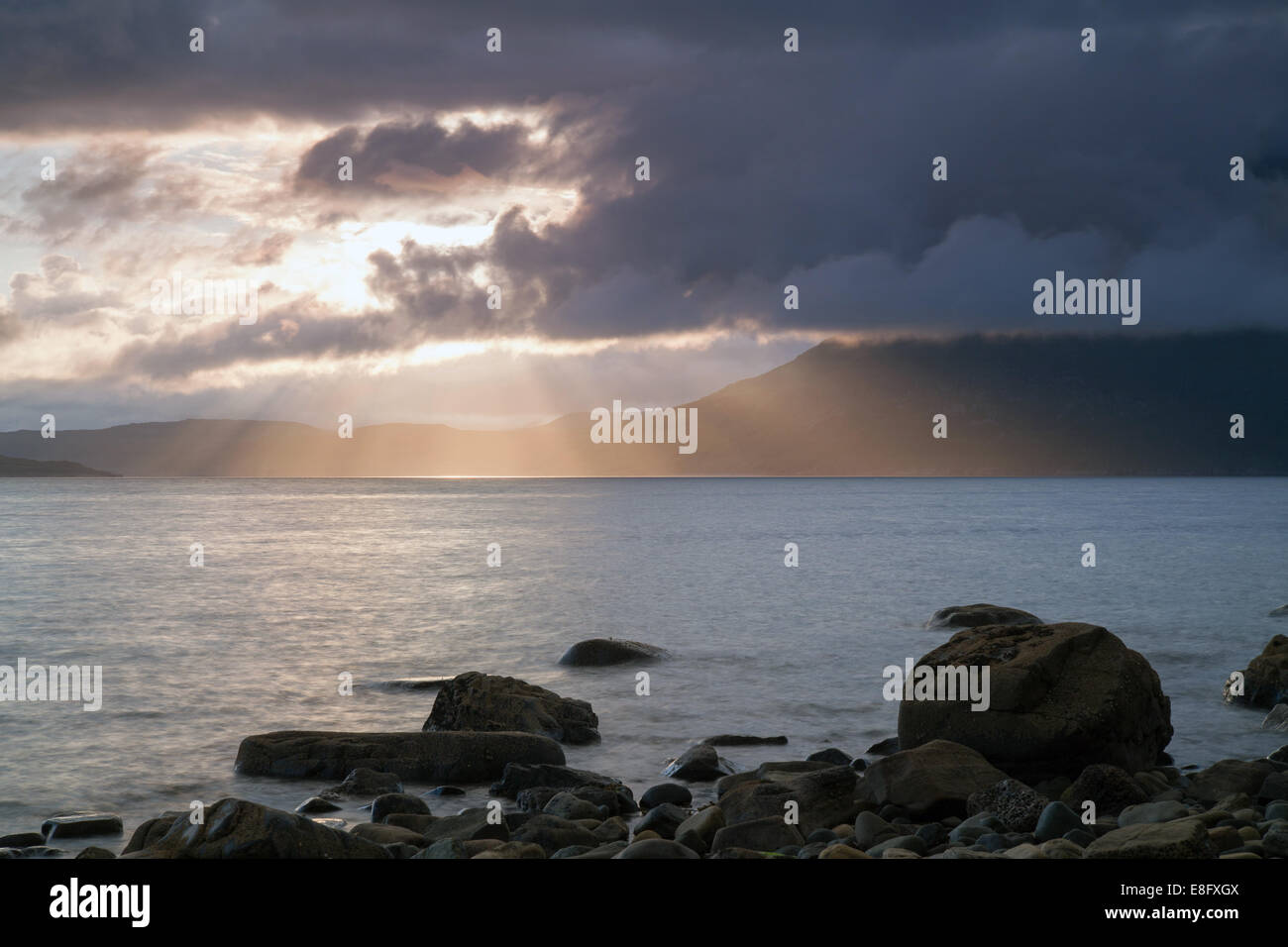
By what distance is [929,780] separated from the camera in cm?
1212

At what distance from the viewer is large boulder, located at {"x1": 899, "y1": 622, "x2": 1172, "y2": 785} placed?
13.8m

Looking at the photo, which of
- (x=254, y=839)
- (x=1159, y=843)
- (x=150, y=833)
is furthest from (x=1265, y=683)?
(x=150, y=833)

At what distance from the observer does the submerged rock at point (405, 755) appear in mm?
14711

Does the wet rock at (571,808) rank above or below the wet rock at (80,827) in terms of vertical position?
above

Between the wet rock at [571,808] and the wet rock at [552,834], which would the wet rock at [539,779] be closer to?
the wet rock at [571,808]

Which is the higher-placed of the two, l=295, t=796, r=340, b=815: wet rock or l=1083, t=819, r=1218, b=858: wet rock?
l=1083, t=819, r=1218, b=858: wet rock

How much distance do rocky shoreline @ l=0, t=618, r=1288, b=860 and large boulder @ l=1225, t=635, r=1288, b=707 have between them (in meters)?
5.43

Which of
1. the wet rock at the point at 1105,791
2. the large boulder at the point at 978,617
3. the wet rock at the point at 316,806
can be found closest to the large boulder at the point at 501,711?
the wet rock at the point at 316,806

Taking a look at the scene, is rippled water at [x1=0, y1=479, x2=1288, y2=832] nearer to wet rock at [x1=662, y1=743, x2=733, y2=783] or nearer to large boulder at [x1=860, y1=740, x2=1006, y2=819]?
wet rock at [x1=662, y1=743, x2=733, y2=783]

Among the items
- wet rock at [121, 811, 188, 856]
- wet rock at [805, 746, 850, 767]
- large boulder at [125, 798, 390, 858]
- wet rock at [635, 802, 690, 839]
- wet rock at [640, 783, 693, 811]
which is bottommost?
wet rock at [805, 746, 850, 767]

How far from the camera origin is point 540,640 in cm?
3186

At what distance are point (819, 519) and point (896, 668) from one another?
9278 centimetres

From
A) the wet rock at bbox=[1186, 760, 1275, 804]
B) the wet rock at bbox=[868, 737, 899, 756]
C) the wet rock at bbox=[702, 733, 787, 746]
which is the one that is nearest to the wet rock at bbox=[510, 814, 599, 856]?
the wet rock at bbox=[702, 733, 787, 746]

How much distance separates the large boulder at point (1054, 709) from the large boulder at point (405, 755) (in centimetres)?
543
